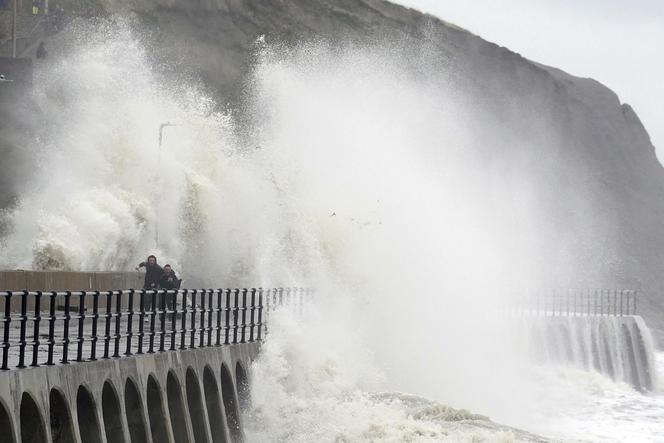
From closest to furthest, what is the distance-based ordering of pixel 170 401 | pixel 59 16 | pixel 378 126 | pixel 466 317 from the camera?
pixel 170 401
pixel 466 317
pixel 378 126
pixel 59 16

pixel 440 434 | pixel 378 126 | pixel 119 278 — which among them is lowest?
pixel 440 434

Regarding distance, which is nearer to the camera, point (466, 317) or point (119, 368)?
point (119, 368)

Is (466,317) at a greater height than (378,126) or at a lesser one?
lesser

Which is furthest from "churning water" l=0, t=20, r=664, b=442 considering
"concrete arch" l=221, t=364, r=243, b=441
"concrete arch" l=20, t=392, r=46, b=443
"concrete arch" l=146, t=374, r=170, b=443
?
"concrete arch" l=20, t=392, r=46, b=443

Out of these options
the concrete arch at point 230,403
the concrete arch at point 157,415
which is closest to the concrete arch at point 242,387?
the concrete arch at point 230,403

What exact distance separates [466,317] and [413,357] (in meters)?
6.58

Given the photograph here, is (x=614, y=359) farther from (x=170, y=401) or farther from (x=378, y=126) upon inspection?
(x=170, y=401)

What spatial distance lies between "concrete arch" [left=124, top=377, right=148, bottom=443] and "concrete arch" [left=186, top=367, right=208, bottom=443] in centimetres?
266

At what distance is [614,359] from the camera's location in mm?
50781

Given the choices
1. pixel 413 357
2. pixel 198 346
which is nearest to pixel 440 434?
pixel 198 346

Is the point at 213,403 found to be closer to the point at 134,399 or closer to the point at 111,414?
the point at 134,399

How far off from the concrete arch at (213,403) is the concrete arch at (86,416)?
546cm

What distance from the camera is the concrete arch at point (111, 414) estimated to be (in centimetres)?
1747

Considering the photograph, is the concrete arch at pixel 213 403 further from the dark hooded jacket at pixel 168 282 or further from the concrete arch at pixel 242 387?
the dark hooded jacket at pixel 168 282
